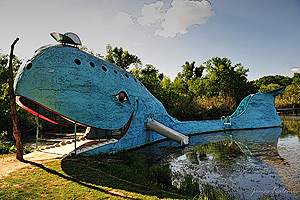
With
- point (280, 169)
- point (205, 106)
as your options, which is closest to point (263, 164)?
point (280, 169)

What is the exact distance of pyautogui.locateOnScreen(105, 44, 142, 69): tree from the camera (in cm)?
3678

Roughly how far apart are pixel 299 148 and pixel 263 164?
15.5 ft

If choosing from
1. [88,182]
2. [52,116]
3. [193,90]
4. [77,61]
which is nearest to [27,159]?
[52,116]

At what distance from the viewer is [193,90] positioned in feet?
139

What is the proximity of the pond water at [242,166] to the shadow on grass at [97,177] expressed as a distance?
186 cm

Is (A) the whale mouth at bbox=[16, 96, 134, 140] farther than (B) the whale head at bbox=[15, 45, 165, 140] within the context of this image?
Yes

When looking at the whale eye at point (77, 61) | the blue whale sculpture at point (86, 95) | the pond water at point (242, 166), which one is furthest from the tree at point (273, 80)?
the whale eye at point (77, 61)

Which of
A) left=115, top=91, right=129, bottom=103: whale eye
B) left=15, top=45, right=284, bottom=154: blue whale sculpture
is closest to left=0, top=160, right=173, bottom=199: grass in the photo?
left=15, top=45, right=284, bottom=154: blue whale sculpture

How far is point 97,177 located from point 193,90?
38.2 m

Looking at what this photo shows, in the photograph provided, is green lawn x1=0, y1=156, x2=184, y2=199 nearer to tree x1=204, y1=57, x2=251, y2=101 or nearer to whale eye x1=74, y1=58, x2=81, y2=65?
whale eye x1=74, y1=58, x2=81, y2=65

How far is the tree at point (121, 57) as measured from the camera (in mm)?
36781

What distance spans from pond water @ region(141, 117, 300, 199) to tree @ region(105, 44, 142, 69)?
26.5 meters

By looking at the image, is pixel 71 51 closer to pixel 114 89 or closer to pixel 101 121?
pixel 114 89

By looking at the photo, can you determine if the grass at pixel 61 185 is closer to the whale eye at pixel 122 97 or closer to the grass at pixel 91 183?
the grass at pixel 91 183
